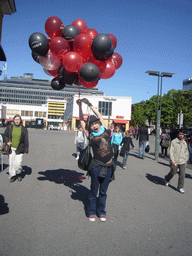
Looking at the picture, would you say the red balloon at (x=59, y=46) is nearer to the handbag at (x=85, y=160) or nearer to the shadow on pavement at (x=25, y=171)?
the handbag at (x=85, y=160)

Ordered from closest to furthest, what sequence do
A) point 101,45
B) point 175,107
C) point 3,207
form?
point 101,45
point 3,207
point 175,107

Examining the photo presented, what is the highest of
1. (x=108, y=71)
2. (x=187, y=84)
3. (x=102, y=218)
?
(x=187, y=84)

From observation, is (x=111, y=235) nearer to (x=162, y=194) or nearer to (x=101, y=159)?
(x=101, y=159)

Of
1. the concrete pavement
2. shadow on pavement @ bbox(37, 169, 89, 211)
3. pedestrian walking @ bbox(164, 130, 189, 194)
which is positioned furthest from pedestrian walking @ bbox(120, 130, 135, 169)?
pedestrian walking @ bbox(164, 130, 189, 194)

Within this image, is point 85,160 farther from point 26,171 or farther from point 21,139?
point 26,171

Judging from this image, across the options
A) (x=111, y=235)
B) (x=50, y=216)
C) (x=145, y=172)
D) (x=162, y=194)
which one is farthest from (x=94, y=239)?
(x=145, y=172)

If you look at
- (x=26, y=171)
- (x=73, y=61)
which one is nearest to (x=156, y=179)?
(x=26, y=171)

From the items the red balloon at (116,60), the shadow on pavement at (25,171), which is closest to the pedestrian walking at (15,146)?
the shadow on pavement at (25,171)

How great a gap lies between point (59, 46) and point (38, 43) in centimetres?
43

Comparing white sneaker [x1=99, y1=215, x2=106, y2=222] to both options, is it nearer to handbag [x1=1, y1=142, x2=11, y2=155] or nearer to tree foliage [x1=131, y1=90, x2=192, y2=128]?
handbag [x1=1, y1=142, x2=11, y2=155]

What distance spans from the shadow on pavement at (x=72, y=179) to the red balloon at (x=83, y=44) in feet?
10.1

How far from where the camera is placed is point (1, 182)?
5.89 metres

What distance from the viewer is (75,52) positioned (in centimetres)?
450

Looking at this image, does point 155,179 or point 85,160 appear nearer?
point 85,160
